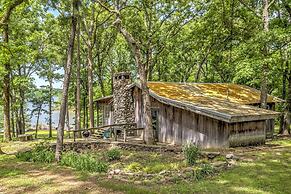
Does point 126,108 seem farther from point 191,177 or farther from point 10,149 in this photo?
point 191,177

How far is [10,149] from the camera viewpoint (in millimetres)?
19344

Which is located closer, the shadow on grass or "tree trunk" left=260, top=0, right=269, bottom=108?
the shadow on grass

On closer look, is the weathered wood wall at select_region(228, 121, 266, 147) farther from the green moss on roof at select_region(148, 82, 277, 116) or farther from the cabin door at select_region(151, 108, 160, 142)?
the cabin door at select_region(151, 108, 160, 142)

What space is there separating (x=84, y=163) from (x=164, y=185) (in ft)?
14.8

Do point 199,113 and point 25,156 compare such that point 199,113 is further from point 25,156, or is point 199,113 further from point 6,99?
point 6,99

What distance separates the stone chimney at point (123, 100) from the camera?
76.4ft

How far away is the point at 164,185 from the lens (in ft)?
32.9

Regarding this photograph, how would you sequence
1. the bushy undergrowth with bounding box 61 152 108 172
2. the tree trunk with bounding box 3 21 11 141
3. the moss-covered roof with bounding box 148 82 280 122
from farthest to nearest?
the tree trunk with bounding box 3 21 11 141
the moss-covered roof with bounding box 148 82 280 122
the bushy undergrowth with bounding box 61 152 108 172

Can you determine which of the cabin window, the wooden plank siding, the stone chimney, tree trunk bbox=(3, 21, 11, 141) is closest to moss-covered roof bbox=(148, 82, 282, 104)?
the wooden plank siding

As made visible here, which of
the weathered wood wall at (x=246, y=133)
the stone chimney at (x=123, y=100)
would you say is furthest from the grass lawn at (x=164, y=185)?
the stone chimney at (x=123, y=100)

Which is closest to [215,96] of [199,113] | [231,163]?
[199,113]

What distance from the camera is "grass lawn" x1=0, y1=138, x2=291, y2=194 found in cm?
941

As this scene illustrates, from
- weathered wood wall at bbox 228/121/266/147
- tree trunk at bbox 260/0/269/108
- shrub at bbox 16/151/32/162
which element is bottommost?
shrub at bbox 16/151/32/162

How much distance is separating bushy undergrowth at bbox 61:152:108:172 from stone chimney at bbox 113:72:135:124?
8.90m
